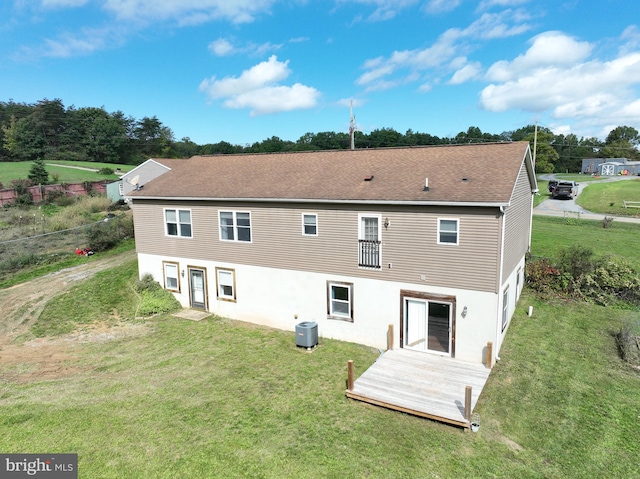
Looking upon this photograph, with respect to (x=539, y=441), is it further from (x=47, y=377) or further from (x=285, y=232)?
(x=47, y=377)

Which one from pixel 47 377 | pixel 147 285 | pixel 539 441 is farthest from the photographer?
pixel 147 285

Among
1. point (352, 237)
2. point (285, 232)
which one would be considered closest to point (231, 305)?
point (285, 232)

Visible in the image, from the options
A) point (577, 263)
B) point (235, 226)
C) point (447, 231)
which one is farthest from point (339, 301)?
point (577, 263)

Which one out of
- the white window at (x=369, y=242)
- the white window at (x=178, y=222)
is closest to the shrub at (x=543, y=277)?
the white window at (x=369, y=242)

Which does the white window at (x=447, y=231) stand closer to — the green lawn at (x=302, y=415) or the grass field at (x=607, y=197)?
the green lawn at (x=302, y=415)

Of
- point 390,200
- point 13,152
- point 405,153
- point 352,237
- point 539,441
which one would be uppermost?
point 13,152

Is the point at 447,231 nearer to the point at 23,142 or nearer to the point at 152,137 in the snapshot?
the point at 23,142
